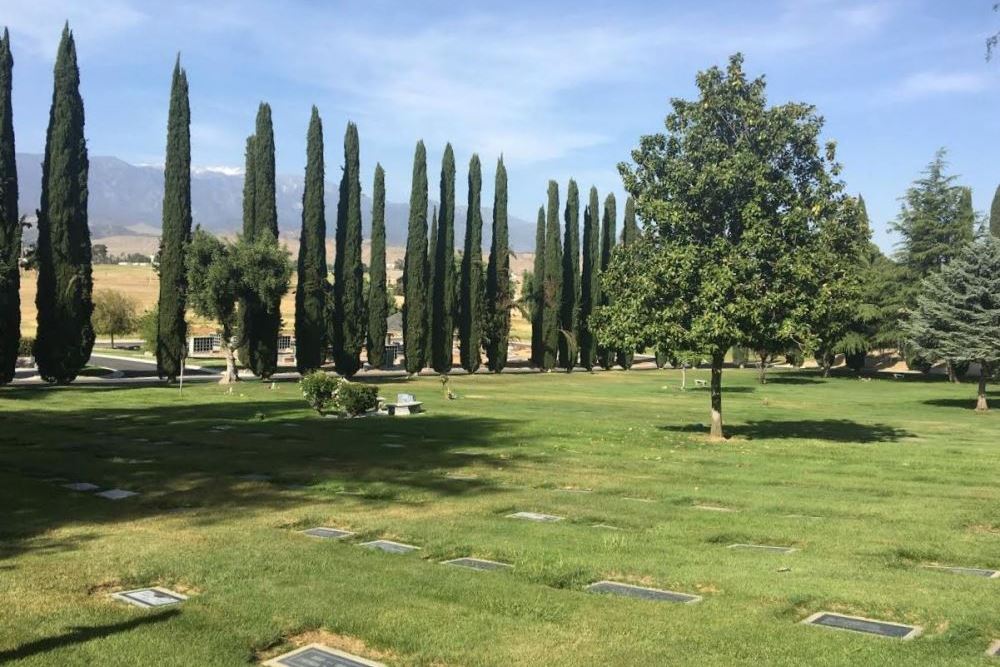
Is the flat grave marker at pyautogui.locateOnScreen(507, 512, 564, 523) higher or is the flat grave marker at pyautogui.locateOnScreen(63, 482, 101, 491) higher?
the flat grave marker at pyautogui.locateOnScreen(63, 482, 101, 491)

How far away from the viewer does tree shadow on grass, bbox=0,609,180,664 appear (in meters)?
5.04

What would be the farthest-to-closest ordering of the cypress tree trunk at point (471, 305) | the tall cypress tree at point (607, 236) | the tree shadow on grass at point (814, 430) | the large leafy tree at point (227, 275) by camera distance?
1. the tall cypress tree at point (607, 236)
2. the cypress tree trunk at point (471, 305)
3. the large leafy tree at point (227, 275)
4. the tree shadow on grass at point (814, 430)

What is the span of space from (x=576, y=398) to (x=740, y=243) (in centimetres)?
1926

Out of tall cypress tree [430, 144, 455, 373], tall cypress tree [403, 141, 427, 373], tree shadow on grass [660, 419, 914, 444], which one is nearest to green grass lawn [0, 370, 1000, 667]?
tree shadow on grass [660, 419, 914, 444]

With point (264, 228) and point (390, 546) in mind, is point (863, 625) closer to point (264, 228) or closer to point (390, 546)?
point (390, 546)

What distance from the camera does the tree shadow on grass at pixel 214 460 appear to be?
10.6 m

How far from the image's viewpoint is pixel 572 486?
1314 cm

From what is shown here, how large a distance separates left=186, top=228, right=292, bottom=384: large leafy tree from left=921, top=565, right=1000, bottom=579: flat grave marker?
38.1 metres

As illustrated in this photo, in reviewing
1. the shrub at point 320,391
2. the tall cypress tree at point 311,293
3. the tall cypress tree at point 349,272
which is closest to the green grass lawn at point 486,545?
the shrub at point 320,391

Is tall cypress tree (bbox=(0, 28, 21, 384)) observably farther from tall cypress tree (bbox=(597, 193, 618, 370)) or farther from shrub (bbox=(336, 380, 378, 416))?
tall cypress tree (bbox=(597, 193, 618, 370))

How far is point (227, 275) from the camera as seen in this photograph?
41812mm

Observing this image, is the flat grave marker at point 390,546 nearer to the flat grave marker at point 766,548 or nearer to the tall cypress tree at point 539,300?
the flat grave marker at point 766,548

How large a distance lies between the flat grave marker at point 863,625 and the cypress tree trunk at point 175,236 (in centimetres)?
4113

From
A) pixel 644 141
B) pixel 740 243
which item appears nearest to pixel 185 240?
pixel 644 141
